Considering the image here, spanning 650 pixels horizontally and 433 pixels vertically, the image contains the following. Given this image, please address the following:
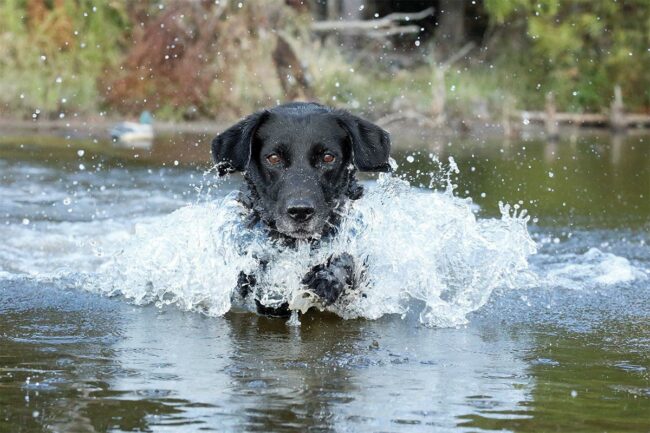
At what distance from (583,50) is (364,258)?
24.3 metres

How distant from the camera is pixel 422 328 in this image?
7.04m

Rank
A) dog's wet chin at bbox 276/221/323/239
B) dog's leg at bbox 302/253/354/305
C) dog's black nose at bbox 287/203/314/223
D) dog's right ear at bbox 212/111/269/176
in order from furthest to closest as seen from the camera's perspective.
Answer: dog's right ear at bbox 212/111/269/176, dog's leg at bbox 302/253/354/305, dog's wet chin at bbox 276/221/323/239, dog's black nose at bbox 287/203/314/223

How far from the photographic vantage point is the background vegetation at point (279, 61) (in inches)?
987

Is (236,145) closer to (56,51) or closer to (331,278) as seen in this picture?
(331,278)

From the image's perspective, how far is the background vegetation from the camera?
82.2 feet

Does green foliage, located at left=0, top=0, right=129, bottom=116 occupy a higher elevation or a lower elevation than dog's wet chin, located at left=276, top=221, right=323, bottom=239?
higher

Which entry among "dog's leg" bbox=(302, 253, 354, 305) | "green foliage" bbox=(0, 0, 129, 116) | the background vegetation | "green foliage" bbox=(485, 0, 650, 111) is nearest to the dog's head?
"dog's leg" bbox=(302, 253, 354, 305)

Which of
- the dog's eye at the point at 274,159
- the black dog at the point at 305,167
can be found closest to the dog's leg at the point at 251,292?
the black dog at the point at 305,167

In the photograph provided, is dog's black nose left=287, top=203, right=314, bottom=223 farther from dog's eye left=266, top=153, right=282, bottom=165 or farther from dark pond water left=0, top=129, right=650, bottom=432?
dark pond water left=0, top=129, right=650, bottom=432

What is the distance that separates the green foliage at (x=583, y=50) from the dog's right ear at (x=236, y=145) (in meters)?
22.4

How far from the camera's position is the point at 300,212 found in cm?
697

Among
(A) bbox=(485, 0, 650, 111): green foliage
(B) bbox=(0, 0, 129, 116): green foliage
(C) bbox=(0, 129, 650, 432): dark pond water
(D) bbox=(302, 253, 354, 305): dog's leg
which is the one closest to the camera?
(C) bbox=(0, 129, 650, 432): dark pond water

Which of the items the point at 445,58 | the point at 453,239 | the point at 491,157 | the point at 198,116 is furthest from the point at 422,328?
the point at 445,58

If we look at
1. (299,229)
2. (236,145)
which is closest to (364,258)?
(299,229)
